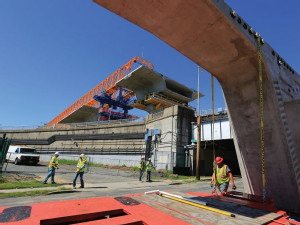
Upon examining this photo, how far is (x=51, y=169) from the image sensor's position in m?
→ 10.9

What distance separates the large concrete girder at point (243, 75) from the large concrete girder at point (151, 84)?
31379mm

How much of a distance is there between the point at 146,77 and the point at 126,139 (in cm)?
1483

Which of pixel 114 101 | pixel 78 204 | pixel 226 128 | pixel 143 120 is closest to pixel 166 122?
pixel 143 120

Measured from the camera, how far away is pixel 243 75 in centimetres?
461

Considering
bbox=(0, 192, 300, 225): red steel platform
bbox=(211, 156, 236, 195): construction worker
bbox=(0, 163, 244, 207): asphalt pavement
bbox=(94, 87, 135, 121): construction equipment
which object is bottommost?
bbox=(0, 163, 244, 207): asphalt pavement

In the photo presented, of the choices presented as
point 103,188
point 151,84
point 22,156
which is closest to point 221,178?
point 103,188

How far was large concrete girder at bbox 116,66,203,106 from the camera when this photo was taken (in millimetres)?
36750

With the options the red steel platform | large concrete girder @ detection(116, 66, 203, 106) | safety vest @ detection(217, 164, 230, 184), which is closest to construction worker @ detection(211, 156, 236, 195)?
safety vest @ detection(217, 164, 230, 184)

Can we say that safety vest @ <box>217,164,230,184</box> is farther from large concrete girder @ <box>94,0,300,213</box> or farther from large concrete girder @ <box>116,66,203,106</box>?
large concrete girder @ <box>116,66,203,106</box>

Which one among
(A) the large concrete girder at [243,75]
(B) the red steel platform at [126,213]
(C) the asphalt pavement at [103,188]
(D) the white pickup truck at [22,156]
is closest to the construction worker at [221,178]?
(A) the large concrete girder at [243,75]

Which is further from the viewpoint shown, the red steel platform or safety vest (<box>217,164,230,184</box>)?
safety vest (<box>217,164,230,184</box>)

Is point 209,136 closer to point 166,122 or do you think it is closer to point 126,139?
point 166,122

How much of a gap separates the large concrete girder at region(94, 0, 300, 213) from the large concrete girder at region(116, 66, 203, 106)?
103 ft

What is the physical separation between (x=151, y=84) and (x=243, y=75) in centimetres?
3554
